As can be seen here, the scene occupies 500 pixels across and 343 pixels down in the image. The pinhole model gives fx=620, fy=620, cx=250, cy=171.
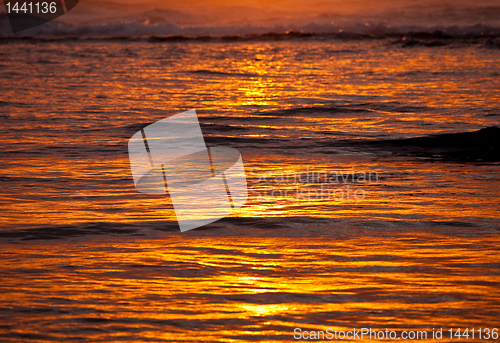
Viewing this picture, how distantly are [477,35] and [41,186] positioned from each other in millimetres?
38292

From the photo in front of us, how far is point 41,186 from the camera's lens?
6.21 metres

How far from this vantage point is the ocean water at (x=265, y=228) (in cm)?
320

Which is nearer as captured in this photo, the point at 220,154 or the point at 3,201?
the point at 3,201

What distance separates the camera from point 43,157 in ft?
25.6

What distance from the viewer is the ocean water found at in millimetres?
3203

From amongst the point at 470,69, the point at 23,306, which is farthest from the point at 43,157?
the point at 470,69

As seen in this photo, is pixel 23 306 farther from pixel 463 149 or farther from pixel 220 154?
pixel 463 149

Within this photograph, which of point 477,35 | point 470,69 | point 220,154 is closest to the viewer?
point 220,154

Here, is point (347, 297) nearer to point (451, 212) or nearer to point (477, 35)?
point (451, 212)

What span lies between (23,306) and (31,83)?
1423cm

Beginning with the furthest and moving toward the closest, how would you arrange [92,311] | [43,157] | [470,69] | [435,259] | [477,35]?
[477,35] → [470,69] → [43,157] → [435,259] → [92,311]

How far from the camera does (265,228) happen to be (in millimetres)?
4789

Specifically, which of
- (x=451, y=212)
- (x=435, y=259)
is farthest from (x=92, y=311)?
(x=451, y=212)

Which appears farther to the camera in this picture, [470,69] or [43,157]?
[470,69]
